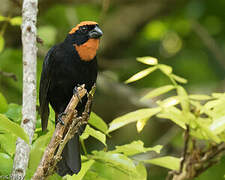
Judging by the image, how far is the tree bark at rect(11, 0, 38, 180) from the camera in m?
2.15

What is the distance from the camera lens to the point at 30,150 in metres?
2.29

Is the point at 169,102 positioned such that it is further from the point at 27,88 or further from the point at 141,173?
the point at 27,88

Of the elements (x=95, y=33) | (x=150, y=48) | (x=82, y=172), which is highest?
(x=95, y=33)

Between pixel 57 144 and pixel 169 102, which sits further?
pixel 169 102

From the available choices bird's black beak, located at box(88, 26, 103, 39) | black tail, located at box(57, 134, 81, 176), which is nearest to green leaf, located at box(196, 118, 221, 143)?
black tail, located at box(57, 134, 81, 176)

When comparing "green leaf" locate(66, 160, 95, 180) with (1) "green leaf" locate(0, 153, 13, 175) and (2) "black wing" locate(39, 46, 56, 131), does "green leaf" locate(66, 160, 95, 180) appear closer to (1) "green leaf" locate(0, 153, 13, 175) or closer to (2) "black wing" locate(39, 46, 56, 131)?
(1) "green leaf" locate(0, 153, 13, 175)

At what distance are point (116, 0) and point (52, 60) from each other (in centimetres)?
228

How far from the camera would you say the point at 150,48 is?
625 cm

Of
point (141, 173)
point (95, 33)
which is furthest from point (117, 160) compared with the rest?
point (95, 33)

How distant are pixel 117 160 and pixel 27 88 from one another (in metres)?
0.67

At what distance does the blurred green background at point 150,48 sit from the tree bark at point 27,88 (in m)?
2.36

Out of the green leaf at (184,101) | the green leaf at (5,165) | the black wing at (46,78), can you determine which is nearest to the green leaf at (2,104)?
the green leaf at (5,165)

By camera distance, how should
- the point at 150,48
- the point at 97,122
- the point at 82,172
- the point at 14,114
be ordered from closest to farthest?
the point at 82,172 → the point at 97,122 → the point at 14,114 → the point at 150,48

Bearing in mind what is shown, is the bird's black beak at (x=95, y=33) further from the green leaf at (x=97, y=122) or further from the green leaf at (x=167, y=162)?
the green leaf at (x=167, y=162)
